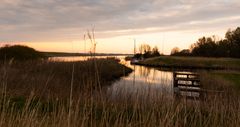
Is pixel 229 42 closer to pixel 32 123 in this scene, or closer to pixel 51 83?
pixel 51 83

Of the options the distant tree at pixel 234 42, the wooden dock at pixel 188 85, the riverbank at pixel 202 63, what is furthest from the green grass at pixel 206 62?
the wooden dock at pixel 188 85

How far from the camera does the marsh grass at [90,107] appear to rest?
4363 millimetres

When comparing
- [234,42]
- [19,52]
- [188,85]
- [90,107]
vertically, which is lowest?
[188,85]

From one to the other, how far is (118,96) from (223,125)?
11.4ft

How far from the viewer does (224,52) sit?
227 ft

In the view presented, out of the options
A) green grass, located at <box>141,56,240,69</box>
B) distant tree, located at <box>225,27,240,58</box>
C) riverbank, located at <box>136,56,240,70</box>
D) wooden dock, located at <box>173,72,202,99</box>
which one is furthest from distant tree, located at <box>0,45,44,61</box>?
distant tree, located at <box>225,27,240,58</box>

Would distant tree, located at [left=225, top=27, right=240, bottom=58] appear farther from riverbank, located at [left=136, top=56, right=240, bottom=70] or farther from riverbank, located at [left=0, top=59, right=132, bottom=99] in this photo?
riverbank, located at [left=0, top=59, right=132, bottom=99]

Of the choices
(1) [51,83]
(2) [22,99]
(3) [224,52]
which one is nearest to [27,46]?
(1) [51,83]

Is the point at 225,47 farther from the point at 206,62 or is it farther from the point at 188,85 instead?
the point at 188,85

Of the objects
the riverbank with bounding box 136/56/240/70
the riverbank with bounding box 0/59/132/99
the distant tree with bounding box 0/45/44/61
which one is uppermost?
the distant tree with bounding box 0/45/44/61

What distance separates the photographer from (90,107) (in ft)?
17.5

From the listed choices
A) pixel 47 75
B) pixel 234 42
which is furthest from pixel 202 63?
pixel 47 75

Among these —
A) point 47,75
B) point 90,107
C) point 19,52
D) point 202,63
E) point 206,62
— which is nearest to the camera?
point 90,107

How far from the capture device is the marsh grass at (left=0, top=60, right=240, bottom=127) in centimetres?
436
